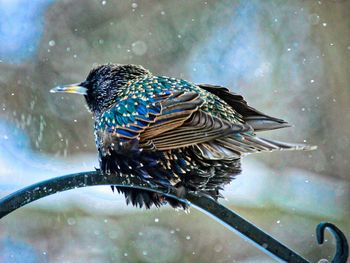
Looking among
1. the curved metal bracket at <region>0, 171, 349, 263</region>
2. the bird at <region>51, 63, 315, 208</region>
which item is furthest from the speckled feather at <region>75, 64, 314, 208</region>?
the curved metal bracket at <region>0, 171, 349, 263</region>

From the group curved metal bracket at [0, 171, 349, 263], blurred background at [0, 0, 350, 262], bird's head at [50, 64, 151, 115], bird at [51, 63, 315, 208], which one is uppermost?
blurred background at [0, 0, 350, 262]

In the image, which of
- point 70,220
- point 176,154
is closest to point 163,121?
point 176,154

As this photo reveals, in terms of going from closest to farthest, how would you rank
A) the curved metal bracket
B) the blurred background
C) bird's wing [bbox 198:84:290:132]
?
the curved metal bracket < bird's wing [bbox 198:84:290:132] < the blurred background

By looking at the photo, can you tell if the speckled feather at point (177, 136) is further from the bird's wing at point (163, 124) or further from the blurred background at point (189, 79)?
the blurred background at point (189, 79)

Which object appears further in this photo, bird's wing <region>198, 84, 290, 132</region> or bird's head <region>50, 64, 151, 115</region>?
bird's head <region>50, 64, 151, 115</region>

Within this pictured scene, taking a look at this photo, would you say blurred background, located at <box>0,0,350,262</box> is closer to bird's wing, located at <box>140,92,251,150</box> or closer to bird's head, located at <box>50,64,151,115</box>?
bird's head, located at <box>50,64,151,115</box>

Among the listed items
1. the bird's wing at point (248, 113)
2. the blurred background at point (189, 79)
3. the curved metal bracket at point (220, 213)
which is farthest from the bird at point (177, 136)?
the blurred background at point (189, 79)

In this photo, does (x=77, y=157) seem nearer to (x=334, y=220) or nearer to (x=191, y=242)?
(x=191, y=242)

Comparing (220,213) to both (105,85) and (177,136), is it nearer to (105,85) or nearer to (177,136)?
(177,136)
